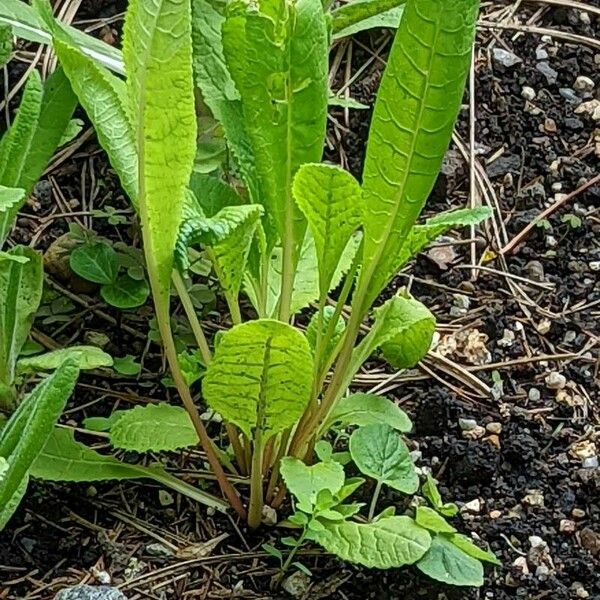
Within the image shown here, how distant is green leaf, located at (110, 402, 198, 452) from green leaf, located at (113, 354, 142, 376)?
0.49ft

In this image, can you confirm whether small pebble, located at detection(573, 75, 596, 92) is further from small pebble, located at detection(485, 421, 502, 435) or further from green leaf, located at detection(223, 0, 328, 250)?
green leaf, located at detection(223, 0, 328, 250)

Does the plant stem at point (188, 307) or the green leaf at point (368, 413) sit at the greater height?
the plant stem at point (188, 307)

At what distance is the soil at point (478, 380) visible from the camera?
1455 millimetres

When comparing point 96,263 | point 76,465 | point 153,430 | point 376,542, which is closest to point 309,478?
point 376,542

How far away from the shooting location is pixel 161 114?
1.24 metres

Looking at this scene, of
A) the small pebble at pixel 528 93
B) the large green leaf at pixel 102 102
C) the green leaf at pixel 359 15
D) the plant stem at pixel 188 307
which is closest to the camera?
the large green leaf at pixel 102 102

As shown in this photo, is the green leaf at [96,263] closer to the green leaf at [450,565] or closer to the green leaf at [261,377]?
the green leaf at [261,377]

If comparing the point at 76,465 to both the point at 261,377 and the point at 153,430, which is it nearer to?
the point at 153,430

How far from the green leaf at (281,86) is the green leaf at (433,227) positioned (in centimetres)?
13

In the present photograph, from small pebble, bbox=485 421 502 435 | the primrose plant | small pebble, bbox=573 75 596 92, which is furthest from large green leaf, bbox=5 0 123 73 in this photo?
small pebble, bbox=573 75 596 92

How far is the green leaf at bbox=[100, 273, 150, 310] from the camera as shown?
1.67 meters

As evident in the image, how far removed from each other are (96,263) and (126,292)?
0.06 metres

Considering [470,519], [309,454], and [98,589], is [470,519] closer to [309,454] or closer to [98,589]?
[309,454]

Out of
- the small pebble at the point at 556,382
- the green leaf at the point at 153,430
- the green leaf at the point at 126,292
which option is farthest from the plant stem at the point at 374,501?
the green leaf at the point at 126,292
